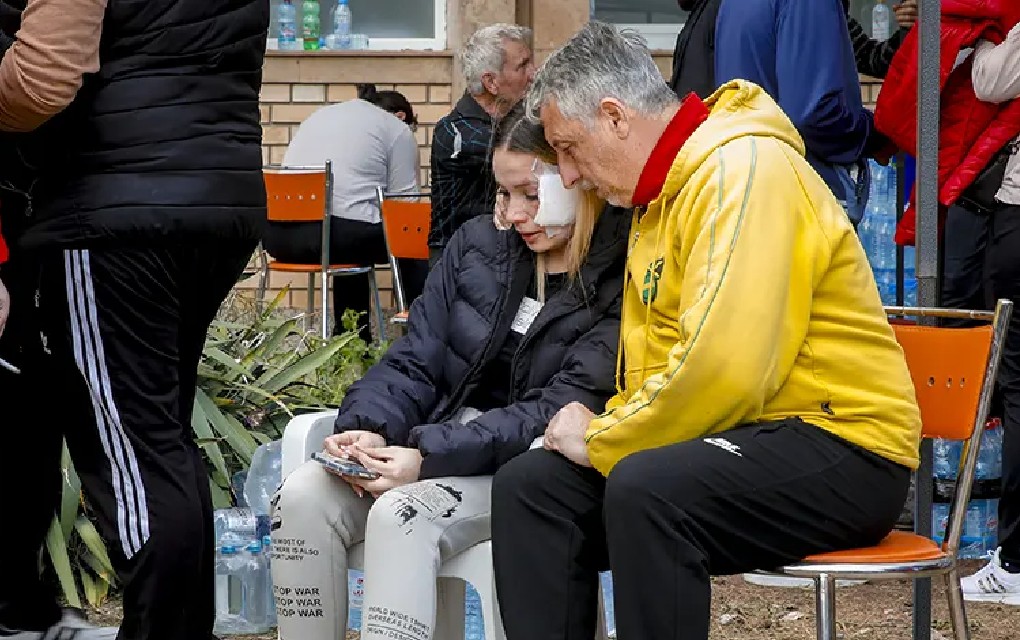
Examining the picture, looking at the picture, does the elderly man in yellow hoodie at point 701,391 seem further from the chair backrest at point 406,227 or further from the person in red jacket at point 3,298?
the chair backrest at point 406,227

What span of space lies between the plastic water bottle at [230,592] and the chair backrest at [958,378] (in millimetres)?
2034

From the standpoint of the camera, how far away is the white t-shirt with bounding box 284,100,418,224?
319 inches

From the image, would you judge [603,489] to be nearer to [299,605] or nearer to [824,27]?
[299,605]

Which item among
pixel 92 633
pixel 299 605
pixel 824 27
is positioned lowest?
pixel 92 633

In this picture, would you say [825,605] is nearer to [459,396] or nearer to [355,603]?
[459,396]

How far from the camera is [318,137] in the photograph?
327 inches

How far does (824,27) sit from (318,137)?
14.2 ft

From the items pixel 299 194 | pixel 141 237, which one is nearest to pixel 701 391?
pixel 141 237

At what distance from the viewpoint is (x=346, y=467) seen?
3193mm

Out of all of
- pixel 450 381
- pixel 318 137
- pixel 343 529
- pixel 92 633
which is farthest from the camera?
pixel 318 137

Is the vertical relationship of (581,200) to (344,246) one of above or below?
above

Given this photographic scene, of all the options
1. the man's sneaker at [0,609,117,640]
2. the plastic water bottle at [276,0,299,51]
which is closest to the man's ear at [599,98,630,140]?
the man's sneaker at [0,609,117,640]

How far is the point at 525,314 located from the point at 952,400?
837mm

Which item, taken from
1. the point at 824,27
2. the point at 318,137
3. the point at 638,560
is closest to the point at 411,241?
the point at 318,137
